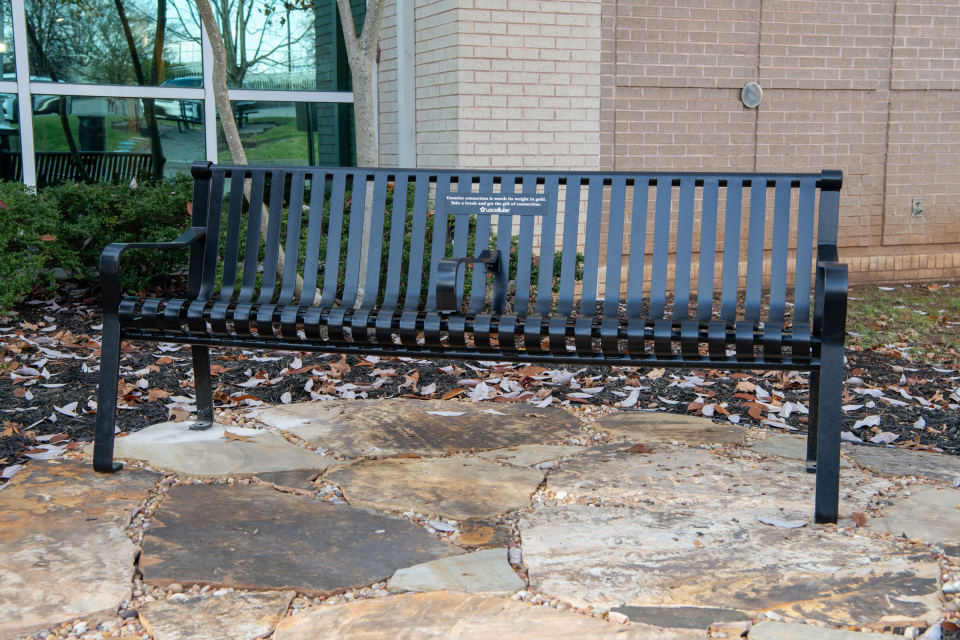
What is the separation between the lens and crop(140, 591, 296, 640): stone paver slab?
2.03 m

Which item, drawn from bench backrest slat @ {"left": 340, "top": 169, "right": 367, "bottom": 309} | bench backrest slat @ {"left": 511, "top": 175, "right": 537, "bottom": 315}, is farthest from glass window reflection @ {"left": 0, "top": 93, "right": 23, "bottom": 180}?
bench backrest slat @ {"left": 511, "top": 175, "right": 537, "bottom": 315}

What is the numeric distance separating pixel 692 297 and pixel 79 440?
5.69 metres

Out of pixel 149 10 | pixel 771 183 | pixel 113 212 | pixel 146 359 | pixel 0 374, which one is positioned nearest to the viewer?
pixel 771 183

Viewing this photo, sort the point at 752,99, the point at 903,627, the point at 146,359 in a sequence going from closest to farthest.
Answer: the point at 903,627 → the point at 146,359 → the point at 752,99

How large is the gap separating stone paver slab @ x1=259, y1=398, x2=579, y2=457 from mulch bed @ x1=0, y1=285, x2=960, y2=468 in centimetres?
38

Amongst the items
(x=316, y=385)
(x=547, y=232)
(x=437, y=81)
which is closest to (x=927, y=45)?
(x=437, y=81)

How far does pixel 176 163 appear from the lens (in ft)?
24.4

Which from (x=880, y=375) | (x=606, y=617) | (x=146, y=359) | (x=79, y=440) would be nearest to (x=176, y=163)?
(x=146, y=359)

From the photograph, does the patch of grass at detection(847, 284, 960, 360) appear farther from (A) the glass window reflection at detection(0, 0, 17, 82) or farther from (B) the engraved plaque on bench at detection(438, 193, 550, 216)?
(A) the glass window reflection at detection(0, 0, 17, 82)

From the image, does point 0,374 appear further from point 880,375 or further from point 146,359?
point 880,375

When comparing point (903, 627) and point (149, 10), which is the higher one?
point (149, 10)

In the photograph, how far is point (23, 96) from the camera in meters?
6.96

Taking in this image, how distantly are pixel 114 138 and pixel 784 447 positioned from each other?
602 cm

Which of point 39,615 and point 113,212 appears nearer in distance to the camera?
point 39,615
